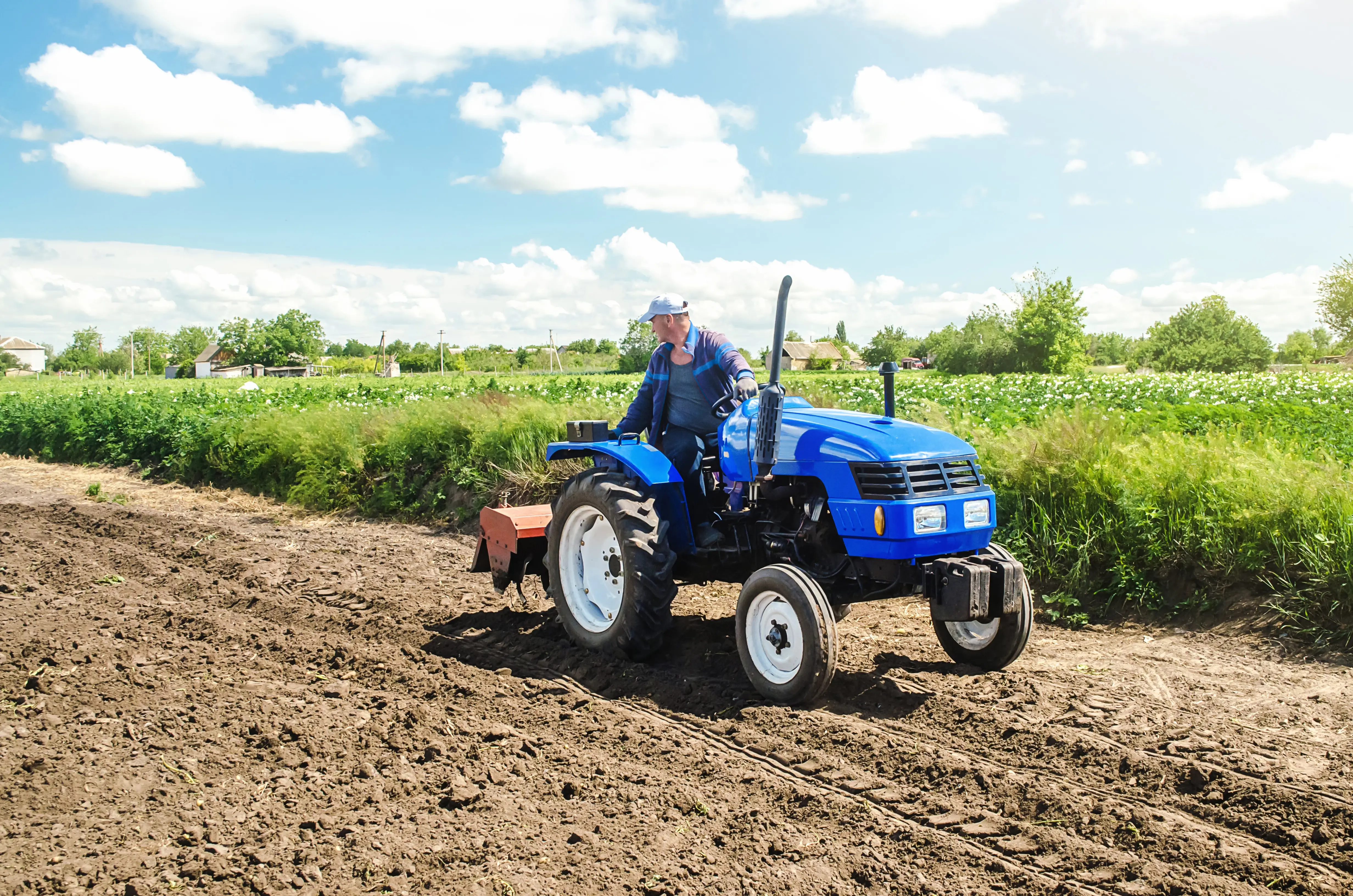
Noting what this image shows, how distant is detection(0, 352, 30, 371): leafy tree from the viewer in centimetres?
9600

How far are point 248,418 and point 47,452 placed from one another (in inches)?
230

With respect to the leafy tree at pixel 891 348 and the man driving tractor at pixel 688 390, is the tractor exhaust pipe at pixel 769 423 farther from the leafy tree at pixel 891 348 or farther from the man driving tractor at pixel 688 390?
the leafy tree at pixel 891 348

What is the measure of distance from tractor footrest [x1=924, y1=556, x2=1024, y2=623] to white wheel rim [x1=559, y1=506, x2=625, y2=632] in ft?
5.80

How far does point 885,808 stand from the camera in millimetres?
3205

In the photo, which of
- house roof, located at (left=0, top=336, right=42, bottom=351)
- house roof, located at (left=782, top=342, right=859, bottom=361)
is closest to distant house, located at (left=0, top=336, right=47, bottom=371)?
house roof, located at (left=0, top=336, right=42, bottom=351)

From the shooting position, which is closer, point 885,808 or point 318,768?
point 885,808

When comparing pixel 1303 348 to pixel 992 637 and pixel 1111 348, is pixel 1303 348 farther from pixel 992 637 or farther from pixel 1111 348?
pixel 992 637

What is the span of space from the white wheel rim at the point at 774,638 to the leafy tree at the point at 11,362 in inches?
4262

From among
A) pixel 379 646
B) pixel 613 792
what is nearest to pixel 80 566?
pixel 379 646

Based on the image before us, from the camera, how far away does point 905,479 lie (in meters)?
3.91

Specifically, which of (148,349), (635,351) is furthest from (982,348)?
(148,349)

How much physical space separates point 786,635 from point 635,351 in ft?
123

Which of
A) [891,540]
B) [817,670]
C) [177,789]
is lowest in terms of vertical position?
[177,789]

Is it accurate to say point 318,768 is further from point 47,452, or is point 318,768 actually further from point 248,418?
point 47,452
